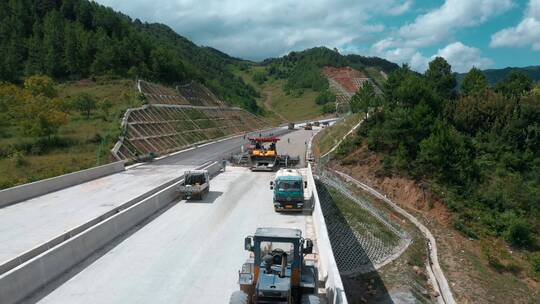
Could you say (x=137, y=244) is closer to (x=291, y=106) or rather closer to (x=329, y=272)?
(x=329, y=272)

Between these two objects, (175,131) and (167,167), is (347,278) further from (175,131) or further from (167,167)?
(175,131)

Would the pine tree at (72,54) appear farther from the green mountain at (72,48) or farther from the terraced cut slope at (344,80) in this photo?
the terraced cut slope at (344,80)

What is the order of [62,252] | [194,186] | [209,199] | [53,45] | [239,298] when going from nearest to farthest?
[239,298], [62,252], [194,186], [209,199], [53,45]

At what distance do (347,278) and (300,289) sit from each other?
932 cm

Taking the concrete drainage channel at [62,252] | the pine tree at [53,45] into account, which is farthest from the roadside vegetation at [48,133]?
the pine tree at [53,45]

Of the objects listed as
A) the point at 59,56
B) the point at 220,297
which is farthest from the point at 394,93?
the point at 59,56

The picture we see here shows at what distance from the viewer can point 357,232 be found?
86.7ft

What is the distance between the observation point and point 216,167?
39062 millimetres

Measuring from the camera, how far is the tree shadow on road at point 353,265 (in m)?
19.4

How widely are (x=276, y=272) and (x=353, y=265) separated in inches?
458

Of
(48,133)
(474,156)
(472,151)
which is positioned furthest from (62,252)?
(472,151)

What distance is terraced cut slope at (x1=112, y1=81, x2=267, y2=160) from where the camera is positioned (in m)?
52.6

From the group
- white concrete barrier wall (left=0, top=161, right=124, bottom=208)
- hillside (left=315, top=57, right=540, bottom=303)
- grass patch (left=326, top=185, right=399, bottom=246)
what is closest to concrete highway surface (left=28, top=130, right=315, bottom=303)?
grass patch (left=326, top=185, right=399, bottom=246)

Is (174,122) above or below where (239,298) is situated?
above
